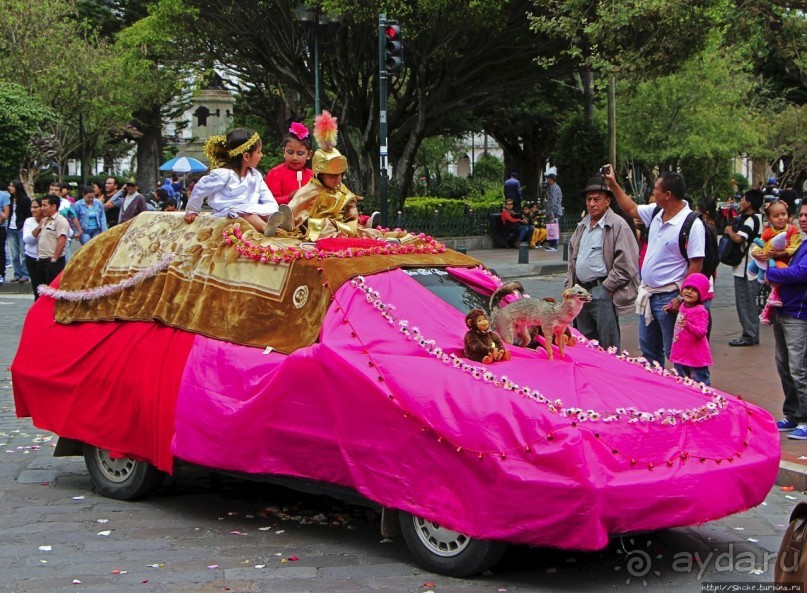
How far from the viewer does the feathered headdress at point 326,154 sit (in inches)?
289

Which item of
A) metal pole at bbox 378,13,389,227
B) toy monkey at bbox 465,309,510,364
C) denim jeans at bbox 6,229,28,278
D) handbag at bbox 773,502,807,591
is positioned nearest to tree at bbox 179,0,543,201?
metal pole at bbox 378,13,389,227

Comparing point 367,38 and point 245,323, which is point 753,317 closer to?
point 245,323

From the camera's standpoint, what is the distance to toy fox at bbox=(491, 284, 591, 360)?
616 centimetres

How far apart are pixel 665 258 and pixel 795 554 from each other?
17.7ft

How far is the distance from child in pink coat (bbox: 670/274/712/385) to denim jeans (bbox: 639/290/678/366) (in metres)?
0.27

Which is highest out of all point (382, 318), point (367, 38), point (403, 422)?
point (367, 38)

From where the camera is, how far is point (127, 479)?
280 inches

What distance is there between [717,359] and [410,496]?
24.6 feet

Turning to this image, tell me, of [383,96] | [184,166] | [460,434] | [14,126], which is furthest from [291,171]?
[184,166]

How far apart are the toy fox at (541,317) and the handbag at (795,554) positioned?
2644mm

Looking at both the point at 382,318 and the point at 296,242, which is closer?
the point at 382,318

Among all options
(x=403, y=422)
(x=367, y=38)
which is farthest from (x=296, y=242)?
(x=367, y=38)

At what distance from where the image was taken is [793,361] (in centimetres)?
857

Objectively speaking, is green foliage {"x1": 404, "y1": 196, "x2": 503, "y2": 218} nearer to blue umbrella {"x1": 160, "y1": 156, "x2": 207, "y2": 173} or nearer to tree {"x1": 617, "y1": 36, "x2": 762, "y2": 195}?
tree {"x1": 617, "y1": 36, "x2": 762, "y2": 195}
